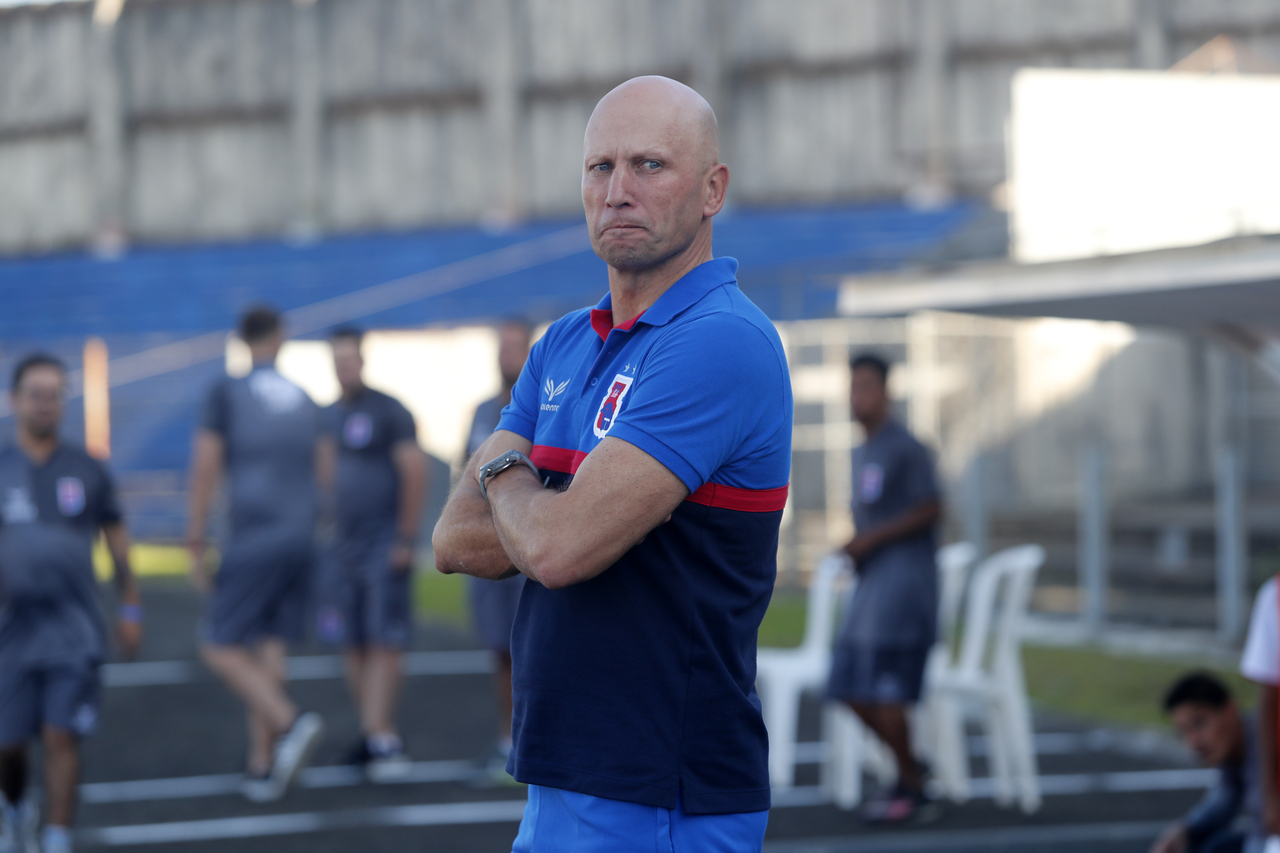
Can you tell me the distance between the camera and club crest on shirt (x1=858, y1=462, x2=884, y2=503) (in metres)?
6.21

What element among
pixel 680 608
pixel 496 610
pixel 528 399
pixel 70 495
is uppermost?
pixel 528 399

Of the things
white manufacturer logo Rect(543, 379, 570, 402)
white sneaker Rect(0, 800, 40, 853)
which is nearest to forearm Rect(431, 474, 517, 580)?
white manufacturer logo Rect(543, 379, 570, 402)

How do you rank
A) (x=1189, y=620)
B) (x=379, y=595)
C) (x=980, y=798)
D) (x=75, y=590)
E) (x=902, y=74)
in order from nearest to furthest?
(x=75, y=590), (x=980, y=798), (x=379, y=595), (x=1189, y=620), (x=902, y=74)

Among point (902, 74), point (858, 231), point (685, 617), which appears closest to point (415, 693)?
point (685, 617)

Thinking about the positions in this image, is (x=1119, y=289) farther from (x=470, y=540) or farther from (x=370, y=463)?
(x=370, y=463)

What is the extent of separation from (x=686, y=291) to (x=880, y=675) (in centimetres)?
422

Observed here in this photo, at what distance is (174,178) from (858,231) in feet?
45.5

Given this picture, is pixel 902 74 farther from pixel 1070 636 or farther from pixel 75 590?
pixel 75 590

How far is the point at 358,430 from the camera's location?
7074 mm

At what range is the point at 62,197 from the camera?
27453 millimetres

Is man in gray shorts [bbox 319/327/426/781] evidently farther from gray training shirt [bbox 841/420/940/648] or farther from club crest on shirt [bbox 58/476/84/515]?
gray training shirt [bbox 841/420/940/648]

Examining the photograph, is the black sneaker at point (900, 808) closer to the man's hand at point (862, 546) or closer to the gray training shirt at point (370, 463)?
the man's hand at point (862, 546)

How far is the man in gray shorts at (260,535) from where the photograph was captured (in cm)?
645

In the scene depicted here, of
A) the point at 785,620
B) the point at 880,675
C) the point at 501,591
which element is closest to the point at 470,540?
the point at 880,675
